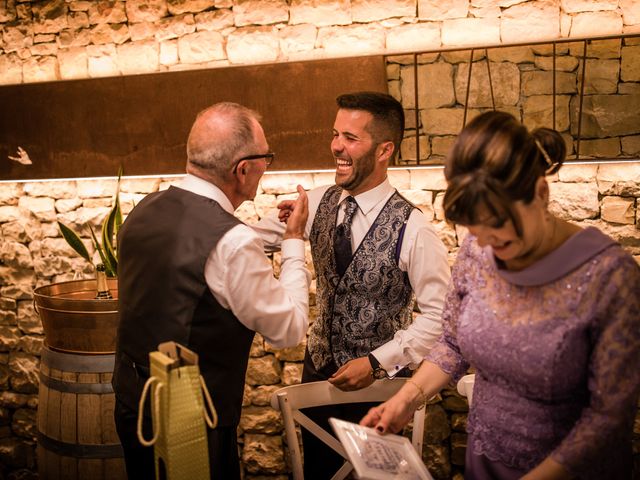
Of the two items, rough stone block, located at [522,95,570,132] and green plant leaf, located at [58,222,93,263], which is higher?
rough stone block, located at [522,95,570,132]

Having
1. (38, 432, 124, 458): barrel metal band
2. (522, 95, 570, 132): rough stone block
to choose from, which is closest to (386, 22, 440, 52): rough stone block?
(522, 95, 570, 132): rough stone block

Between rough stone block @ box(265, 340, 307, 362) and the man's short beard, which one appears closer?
the man's short beard

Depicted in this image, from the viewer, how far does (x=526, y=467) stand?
1.44m

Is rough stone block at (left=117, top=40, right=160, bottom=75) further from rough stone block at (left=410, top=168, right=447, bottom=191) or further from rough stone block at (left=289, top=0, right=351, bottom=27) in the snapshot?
rough stone block at (left=410, top=168, right=447, bottom=191)

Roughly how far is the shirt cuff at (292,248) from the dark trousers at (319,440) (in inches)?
19.3

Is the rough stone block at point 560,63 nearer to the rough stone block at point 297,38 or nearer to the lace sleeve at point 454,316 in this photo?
the rough stone block at point 297,38

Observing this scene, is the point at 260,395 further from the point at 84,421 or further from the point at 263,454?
the point at 84,421

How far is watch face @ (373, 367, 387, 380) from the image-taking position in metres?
2.11

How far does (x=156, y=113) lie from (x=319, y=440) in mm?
1938

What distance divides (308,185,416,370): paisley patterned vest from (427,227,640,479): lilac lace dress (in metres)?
0.64

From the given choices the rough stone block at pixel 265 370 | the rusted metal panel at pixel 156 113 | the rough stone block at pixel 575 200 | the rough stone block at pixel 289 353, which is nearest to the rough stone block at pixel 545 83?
the rough stone block at pixel 575 200

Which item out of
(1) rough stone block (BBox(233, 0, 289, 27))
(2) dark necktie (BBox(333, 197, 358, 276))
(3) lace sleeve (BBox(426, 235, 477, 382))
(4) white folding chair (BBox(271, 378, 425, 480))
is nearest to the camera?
(3) lace sleeve (BBox(426, 235, 477, 382))

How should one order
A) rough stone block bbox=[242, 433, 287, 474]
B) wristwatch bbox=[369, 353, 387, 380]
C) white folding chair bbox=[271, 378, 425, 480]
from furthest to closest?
rough stone block bbox=[242, 433, 287, 474], wristwatch bbox=[369, 353, 387, 380], white folding chair bbox=[271, 378, 425, 480]

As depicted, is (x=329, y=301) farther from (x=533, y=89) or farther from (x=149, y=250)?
(x=533, y=89)
